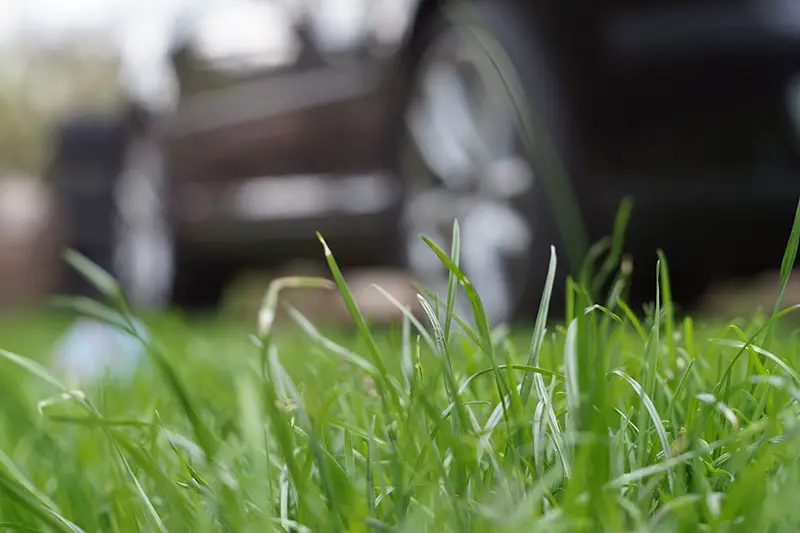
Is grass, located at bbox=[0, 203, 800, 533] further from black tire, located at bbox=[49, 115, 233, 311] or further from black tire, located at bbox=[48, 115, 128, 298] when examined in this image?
black tire, located at bbox=[48, 115, 128, 298]

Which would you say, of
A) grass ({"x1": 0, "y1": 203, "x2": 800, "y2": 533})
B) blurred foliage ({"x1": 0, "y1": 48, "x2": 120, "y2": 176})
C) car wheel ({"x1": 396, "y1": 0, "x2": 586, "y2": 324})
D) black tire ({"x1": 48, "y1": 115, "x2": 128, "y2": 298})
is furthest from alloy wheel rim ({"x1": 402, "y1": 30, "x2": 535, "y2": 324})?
blurred foliage ({"x1": 0, "y1": 48, "x2": 120, "y2": 176})

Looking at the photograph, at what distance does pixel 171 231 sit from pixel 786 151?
2.81 metres

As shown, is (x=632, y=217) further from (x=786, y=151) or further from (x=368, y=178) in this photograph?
(x=368, y=178)

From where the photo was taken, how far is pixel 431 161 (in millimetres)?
3297

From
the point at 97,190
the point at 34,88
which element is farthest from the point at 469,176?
the point at 34,88

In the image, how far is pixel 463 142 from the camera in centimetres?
313

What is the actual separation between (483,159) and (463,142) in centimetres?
15

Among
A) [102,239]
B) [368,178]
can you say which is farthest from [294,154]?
[102,239]

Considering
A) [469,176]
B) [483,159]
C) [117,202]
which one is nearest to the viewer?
[483,159]

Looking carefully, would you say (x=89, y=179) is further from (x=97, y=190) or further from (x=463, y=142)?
(x=463, y=142)

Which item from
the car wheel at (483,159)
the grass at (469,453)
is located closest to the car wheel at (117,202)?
the car wheel at (483,159)

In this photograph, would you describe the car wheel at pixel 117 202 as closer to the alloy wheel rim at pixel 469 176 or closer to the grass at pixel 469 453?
the alloy wheel rim at pixel 469 176

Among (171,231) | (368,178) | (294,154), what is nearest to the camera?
(368,178)

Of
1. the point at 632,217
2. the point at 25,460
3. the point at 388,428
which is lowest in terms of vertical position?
the point at 632,217
